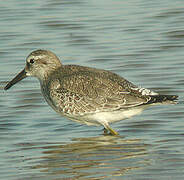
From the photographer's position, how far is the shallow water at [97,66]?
8914 millimetres

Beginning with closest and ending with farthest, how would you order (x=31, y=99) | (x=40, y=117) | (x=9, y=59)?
(x=40, y=117)
(x=31, y=99)
(x=9, y=59)

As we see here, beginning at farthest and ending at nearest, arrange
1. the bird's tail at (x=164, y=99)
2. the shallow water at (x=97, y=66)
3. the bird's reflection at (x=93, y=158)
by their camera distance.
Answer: the bird's tail at (x=164, y=99) < the shallow water at (x=97, y=66) < the bird's reflection at (x=93, y=158)

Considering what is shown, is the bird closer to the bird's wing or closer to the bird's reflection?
the bird's wing

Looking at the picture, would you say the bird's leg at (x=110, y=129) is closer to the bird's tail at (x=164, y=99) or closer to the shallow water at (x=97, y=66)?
the shallow water at (x=97, y=66)

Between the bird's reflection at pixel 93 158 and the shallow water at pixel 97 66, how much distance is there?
0.04ft

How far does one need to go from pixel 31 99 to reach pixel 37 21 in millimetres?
4591

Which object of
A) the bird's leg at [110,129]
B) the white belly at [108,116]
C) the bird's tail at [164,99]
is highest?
the bird's tail at [164,99]

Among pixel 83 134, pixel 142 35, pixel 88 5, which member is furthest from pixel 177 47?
pixel 83 134

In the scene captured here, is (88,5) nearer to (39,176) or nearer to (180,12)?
(180,12)

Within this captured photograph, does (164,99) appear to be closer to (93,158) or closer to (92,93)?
(92,93)

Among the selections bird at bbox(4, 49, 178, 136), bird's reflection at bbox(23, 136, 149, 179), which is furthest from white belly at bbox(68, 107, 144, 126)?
bird's reflection at bbox(23, 136, 149, 179)

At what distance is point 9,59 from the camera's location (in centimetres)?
1423

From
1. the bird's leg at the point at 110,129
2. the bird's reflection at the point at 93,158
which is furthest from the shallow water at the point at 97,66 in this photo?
the bird's leg at the point at 110,129

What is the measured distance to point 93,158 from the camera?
30.5 feet
